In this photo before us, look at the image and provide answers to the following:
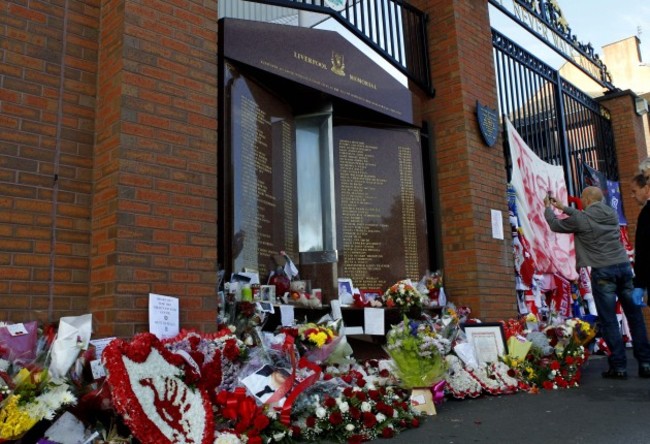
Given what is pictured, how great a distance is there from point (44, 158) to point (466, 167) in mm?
4497

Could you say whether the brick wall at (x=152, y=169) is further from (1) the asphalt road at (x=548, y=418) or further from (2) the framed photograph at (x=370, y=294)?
(2) the framed photograph at (x=370, y=294)

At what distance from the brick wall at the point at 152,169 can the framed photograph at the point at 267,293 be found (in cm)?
87

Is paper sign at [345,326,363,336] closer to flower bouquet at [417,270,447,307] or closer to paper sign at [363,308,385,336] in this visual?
paper sign at [363,308,385,336]

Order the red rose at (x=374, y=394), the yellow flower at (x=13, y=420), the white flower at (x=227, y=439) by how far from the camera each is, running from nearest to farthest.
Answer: the yellow flower at (x=13, y=420) → the white flower at (x=227, y=439) → the red rose at (x=374, y=394)

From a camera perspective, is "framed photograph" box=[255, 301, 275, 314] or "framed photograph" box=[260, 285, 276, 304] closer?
"framed photograph" box=[255, 301, 275, 314]

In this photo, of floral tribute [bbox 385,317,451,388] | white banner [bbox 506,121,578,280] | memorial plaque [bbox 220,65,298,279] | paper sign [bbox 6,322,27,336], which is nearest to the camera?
paper sign [bbox 6,322,27,336]

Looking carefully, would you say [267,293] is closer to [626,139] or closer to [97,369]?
[97,369]

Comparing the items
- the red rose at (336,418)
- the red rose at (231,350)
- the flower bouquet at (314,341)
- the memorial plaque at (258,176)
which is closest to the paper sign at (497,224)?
the memorial plaque at (258,176)

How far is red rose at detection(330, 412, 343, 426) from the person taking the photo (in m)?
3.41

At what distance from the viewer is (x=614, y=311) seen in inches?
225

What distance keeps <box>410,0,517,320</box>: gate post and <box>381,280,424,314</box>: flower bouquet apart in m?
0.99

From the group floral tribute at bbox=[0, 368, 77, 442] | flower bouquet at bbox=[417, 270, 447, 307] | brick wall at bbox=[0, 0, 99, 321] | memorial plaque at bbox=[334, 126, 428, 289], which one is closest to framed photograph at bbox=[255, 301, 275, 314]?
brick wall at bbox=[0, 0, 99, 321]

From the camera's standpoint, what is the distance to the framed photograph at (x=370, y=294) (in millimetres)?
5895

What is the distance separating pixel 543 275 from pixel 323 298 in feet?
13.2
